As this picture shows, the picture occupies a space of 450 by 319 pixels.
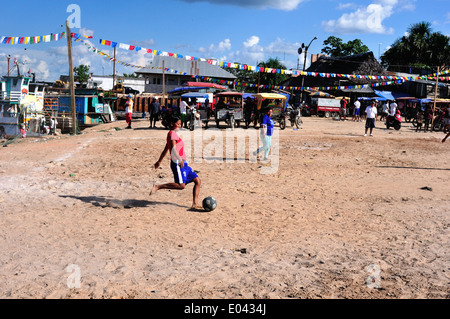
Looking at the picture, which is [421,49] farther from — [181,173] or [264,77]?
[181,173]

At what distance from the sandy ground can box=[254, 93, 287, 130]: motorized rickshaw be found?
426 inches

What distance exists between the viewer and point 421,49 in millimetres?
54469

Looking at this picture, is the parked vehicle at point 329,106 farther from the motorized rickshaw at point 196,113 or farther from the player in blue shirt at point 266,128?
the player in blue shirt at point 266,128

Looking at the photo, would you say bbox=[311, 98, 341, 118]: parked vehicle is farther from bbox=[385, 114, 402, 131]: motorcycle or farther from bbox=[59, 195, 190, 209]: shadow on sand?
bbox=[59, 195, 190, 209]: shadow on sand

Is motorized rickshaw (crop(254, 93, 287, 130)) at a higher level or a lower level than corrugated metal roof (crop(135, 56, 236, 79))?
lower

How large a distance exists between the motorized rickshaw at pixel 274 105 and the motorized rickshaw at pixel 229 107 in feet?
4.01

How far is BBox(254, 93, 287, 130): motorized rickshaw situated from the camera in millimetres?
22734

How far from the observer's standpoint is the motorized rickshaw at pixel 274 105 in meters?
22.7

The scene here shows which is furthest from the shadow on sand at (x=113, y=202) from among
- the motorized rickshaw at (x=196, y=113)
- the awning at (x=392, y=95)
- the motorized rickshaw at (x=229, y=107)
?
the awning at (x=392, y=95)

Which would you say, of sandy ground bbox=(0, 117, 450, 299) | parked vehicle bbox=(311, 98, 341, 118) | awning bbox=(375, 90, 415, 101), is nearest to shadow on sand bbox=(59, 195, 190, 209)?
sandy ground bbox=(0, 117, 450, 299)

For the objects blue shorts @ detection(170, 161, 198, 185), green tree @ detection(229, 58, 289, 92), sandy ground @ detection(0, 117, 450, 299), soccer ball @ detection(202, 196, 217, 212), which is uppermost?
green tree @ detection(229, 58, 289, 92)
